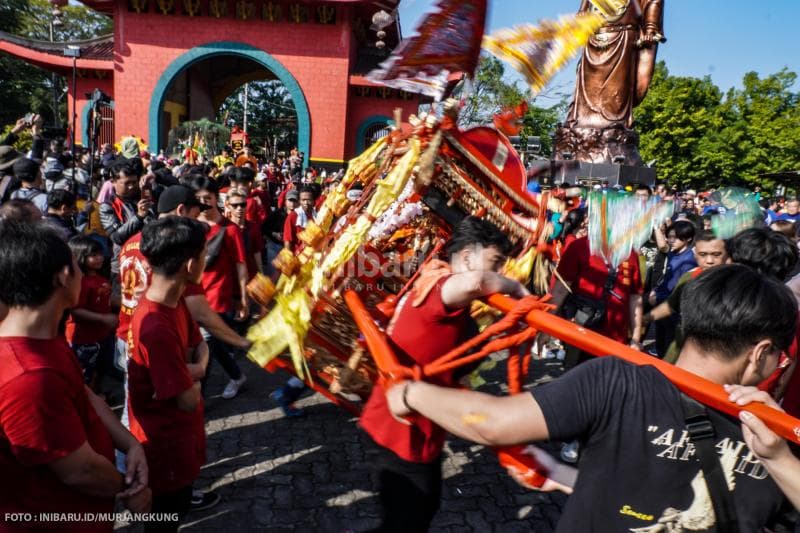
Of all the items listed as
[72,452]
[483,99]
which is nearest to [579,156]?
[483,99]

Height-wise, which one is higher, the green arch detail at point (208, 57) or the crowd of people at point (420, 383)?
the green arch detail at point (208, 57)

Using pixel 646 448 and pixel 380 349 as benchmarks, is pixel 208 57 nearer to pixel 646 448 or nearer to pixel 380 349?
pixel 380 349

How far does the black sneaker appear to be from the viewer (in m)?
3.17

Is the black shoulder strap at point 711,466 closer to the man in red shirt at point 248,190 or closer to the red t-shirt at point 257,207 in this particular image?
the red t-shirt at point 257,207

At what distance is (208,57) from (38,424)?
62.9 feet

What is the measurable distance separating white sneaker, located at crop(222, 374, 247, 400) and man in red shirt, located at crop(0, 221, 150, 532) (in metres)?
3.04

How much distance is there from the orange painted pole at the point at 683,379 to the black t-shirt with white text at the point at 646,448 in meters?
0.04

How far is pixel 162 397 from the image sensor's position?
217 cm

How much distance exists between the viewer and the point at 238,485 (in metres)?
3.45

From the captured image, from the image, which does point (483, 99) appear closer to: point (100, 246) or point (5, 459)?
point (5, 459)

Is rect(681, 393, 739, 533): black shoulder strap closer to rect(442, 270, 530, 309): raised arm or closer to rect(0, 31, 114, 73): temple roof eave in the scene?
rect(442, 270, 530, 309): raised arm

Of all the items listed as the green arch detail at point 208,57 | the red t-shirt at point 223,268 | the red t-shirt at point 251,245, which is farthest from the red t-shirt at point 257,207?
the green arch detail at point 208,57

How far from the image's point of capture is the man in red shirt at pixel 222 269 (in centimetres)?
434

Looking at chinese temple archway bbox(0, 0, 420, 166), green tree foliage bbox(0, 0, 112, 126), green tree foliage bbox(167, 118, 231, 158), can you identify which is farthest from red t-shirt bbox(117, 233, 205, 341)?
green tree foliage bbox(0, 0, 112, 126)
